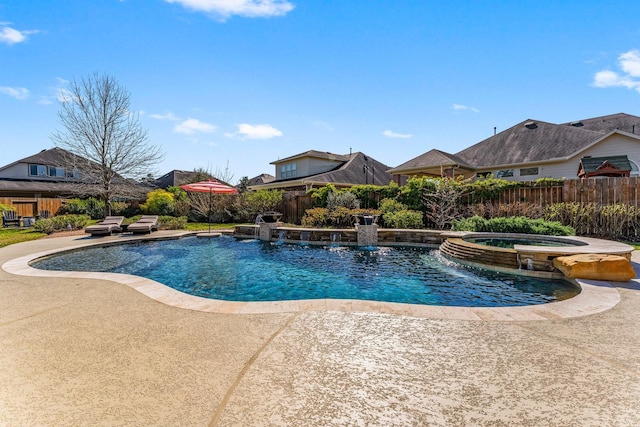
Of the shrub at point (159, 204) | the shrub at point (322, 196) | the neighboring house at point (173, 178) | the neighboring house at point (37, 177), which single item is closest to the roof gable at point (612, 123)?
the shrub at point (322, 196)

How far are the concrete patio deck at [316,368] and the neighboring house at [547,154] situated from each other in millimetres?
17282

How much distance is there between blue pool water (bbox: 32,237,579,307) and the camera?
19.2 ft

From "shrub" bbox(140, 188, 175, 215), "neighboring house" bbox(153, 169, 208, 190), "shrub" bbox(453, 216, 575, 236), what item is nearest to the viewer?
"shrub" bbox(453, 216, 575, 236)

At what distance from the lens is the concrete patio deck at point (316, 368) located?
2.16 m

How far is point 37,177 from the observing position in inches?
1238

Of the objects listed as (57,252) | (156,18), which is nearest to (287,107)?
(156,18)

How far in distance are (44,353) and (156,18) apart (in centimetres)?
1052

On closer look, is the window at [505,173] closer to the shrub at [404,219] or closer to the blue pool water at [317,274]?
the shrub at [404,219]

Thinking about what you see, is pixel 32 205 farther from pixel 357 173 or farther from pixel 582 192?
pixel 582 192

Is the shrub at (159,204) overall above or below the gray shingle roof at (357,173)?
below

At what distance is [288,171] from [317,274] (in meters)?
24.5

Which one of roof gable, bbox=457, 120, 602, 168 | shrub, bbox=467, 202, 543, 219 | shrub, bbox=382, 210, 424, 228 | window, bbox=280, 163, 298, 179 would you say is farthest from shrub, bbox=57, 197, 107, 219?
roof gable, bbox=457, 120, 602, 168

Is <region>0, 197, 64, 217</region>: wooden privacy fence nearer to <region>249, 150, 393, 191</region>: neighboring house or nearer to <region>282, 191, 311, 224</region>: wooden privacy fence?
<region>249, 150, 393, 191</region>: neighboring house

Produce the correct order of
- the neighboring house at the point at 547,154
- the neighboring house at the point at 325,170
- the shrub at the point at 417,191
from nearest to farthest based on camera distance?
the shrub at the point at 417,191 < the neighboring house at the point at 547,154 < the neighboring house at the point at 325,170
